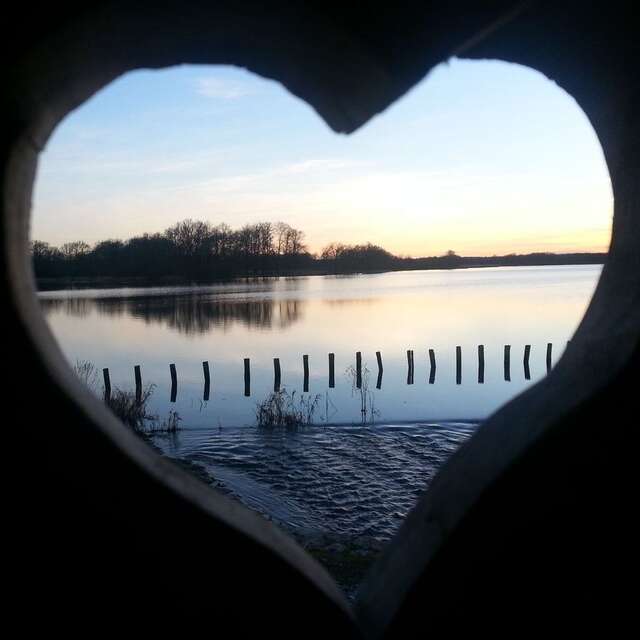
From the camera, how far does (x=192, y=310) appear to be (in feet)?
158

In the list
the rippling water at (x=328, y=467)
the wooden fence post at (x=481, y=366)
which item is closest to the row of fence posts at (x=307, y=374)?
the wooden fence post at (x=481, y=366)

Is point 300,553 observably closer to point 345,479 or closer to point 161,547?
point 161,547

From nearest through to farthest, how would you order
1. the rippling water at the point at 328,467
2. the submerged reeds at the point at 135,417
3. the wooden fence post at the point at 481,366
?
the rippling water at the point at 328,467 < the submerged reeds at the point at 135,417 < the wooden fence post at the point at 481,366

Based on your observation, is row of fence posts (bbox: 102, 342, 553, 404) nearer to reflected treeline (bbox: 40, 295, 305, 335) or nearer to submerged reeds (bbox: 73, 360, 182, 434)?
submerged reeds (bbox: 73, 360, 182, 434)

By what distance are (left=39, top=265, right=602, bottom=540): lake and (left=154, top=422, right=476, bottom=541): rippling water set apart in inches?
1.4

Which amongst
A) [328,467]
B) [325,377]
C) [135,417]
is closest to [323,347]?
[325,377]

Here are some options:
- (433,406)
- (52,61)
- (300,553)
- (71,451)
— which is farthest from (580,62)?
(433,406)

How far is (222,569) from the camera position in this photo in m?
1.91

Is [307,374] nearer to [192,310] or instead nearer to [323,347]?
[323,347]

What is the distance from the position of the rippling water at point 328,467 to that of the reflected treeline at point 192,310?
23862 mm

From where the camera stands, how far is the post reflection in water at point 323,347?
70.3 feet

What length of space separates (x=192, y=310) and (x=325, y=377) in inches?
1011

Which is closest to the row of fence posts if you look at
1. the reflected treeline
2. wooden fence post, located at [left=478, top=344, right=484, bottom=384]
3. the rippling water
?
wooden fence post, located at [left=478, top=344, right=484, bottom=384]

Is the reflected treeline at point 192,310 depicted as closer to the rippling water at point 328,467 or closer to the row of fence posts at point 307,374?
the row of fence posts at point 307,374
